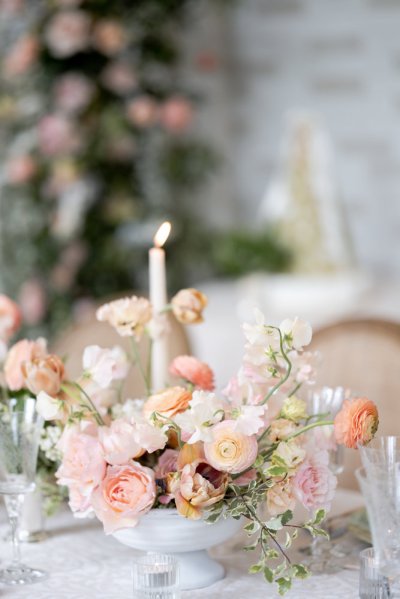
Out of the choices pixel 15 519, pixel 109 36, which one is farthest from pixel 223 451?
pixel 109 36

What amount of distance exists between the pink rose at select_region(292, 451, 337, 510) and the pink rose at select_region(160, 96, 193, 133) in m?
2.82

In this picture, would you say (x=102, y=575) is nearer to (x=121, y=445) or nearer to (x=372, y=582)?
(x=121, y=445)

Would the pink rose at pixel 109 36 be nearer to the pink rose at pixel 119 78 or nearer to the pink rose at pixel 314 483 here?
the pink rose at pixel 119 78

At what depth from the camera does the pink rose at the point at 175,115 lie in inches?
152

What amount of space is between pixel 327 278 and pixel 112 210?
877 millimetres

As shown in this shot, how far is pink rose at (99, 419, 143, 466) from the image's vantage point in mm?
1146

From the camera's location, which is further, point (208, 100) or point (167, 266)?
point (208, 100)

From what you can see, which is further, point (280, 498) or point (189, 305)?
point (189, 305)

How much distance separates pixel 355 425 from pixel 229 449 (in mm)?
135

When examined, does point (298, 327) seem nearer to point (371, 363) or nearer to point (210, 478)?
point (210, 478)

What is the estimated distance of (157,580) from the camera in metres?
1.12

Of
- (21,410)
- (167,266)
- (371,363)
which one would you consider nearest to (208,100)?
(167,266)

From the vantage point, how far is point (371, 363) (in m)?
1.89

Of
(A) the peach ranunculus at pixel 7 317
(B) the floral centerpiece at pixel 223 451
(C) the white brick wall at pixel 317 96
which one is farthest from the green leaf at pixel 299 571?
(C) the white brick wall at pixel 317 96
